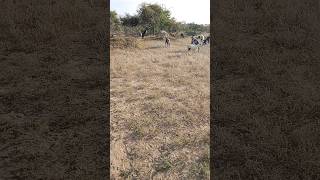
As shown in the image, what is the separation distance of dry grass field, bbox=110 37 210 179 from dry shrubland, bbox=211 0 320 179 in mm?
310

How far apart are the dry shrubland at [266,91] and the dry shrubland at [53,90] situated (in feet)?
7.06

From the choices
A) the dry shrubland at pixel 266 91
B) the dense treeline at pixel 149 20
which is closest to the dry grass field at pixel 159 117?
the dry shrubland at pixel 266 91

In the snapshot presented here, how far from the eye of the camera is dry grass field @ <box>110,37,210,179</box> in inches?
Result: 229

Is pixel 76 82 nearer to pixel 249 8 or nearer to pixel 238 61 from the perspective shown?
pixel 238 61

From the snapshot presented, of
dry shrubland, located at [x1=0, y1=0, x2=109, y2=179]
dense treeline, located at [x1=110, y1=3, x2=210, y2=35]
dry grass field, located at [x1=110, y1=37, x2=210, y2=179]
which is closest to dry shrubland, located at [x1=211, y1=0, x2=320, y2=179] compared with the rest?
dry grass field, located at [x1=110, y1=37, x2=210, y2=179]

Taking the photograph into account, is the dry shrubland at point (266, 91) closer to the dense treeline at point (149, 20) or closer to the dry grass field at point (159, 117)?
the dry grass field at point (159, 117)

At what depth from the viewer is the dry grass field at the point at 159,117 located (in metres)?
5.82

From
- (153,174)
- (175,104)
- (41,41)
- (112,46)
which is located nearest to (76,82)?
(175,104)

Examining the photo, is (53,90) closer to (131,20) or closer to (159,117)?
(159,117)

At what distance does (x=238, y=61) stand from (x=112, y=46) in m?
5.03

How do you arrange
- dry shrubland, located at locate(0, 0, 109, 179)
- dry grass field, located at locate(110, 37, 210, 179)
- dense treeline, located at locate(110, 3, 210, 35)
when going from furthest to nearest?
dense treeline, located at locate(110, 3, 210, 35)
dry shrubland, located at locate(0, 0, 109, 179)
dry grass field, located at locate(110, 37, 210, 179)

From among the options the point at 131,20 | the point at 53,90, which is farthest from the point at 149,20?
the point at 53,90

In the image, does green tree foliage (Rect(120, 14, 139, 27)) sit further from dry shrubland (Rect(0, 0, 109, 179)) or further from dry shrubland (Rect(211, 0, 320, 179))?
dry shrubland (Rect(211, 0, 320, 179))

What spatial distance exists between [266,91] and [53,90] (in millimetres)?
4542
